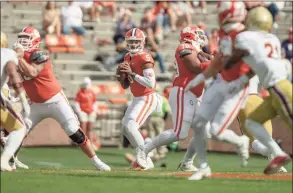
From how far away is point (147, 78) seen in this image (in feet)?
55.5

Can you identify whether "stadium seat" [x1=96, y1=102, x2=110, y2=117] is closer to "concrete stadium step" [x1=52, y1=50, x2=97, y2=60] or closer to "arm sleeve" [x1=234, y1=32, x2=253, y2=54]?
"concrete stadium step" [x1=52, y1=50, x2=97, y2=60]

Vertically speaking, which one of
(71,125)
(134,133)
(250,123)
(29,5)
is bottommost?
(29,5)

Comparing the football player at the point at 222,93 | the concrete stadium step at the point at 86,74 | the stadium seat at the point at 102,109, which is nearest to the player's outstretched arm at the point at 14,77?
the football player at the point at 222,93

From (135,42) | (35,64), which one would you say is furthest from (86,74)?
(35,64)

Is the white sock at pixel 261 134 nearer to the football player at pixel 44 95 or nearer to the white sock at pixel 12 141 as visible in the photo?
the white sock at pixel 12 141

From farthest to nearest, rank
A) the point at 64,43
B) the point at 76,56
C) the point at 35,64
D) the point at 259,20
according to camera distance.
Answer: the point at 76,56 → the point at 64,43 → the point at 35,64 → the point at 259,20

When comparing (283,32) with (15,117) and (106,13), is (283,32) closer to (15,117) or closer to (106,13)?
(106,13)

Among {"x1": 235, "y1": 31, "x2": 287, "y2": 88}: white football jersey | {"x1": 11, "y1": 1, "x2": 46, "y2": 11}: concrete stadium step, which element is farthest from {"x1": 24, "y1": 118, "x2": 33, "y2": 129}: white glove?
{"x1": 11, "y1": 1, "x2": 46, "y2": 11}: concrete stadium step

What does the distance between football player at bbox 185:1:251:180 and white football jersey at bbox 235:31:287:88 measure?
230mm

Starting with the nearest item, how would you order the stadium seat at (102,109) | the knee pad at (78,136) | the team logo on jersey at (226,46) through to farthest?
the team logo on jersey at (226,46), the knee pad at (78,136), the stadium seat at (102,109)

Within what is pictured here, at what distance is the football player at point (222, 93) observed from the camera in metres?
13.6

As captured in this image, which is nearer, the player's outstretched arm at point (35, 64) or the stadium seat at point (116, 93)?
the player's outstretched arm at point (35, 64)

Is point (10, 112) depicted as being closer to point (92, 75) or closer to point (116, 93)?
point (116, 93)

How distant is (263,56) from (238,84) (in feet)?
1.63
